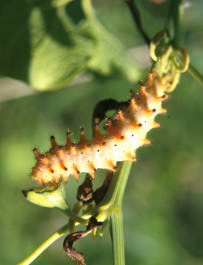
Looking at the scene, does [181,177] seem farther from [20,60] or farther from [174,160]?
[20,60]

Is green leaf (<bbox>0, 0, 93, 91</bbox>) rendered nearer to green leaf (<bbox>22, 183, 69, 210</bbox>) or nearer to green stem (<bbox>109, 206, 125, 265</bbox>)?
green leaf (<bbox>22, 183, 69, 210</bbox>)

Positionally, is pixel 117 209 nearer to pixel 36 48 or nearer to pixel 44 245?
pixel 44 245

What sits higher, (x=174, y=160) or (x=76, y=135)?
(x=76, y=135)

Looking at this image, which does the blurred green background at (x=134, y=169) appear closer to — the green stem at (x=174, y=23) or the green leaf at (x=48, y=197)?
the green stem at (x=174, y=23)

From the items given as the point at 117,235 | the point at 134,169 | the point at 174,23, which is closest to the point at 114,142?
the point at 117,235

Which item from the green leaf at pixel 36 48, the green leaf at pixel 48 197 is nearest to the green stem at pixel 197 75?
the green leaf at pixel 36 48

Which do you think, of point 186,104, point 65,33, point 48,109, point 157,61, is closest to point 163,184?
point 186,104
